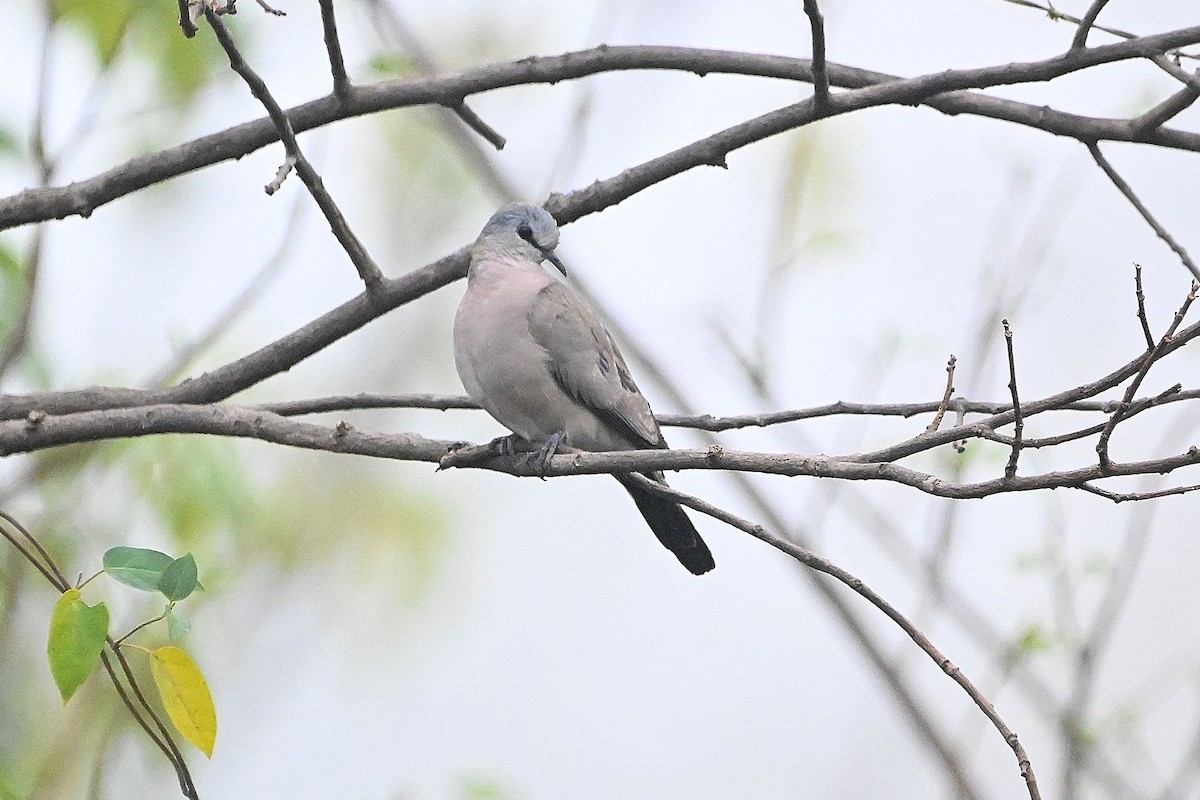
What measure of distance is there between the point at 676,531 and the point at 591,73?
26.4 inches

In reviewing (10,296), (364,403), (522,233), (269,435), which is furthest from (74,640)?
(522,233)

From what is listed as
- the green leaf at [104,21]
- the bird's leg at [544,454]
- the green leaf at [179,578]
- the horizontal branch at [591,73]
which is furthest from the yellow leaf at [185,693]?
the green leaf at [104,21]

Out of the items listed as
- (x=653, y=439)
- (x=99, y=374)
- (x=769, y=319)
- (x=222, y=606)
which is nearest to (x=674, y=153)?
(x=653, y=439)

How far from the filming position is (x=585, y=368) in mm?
1690

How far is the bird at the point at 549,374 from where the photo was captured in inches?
65.2

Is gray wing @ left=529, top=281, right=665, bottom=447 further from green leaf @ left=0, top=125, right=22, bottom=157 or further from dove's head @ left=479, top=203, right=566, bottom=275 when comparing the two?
green leaf @ left=0, top=125, right=22, bottom=157

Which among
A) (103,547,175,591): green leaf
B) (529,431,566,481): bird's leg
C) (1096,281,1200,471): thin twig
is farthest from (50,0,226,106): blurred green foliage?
(1096,281,1200,471): thin twig

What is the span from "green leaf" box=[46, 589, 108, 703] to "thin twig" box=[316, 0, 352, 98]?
659mm

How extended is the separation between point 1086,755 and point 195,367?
6.85ft

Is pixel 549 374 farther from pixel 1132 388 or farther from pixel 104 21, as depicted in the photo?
pixel 1132 388

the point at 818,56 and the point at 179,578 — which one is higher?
the point at 818,56

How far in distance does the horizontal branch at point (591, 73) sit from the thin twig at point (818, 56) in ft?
0.10

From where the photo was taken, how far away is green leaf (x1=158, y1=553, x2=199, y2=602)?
0.99m

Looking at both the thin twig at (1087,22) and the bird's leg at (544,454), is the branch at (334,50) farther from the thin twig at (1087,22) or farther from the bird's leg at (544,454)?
the thin twig at (1087,22)
